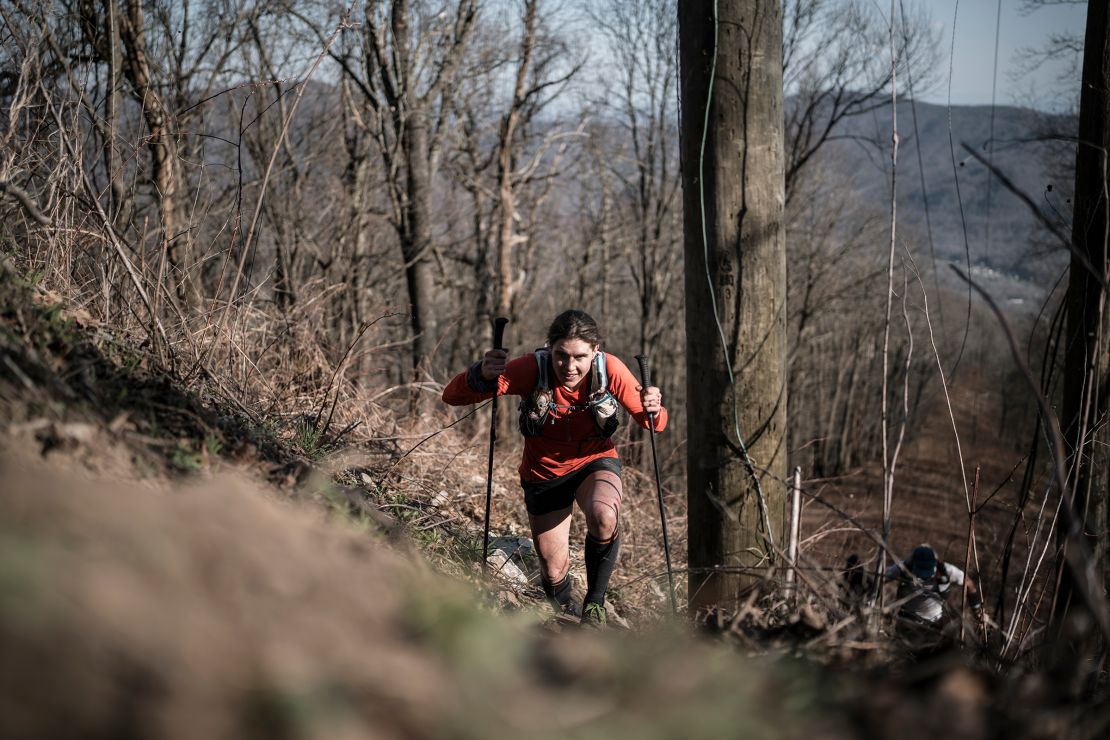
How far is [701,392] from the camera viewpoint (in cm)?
336

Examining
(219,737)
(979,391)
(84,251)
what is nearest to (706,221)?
(219,737)

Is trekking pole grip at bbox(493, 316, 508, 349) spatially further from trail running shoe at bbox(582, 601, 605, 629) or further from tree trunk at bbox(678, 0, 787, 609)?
trail running shoe at bbox(582, 601, 605, 629)

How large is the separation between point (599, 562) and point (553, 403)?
998 millimetres

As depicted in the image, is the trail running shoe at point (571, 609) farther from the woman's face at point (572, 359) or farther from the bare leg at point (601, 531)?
the woman's face at point (572, 359)

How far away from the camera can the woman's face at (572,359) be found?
4453 mm

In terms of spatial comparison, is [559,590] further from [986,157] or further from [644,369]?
[986,157]

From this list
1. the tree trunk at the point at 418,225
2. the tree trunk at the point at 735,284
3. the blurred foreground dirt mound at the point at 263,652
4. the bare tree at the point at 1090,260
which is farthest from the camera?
the tree trunk at the point at 418,225

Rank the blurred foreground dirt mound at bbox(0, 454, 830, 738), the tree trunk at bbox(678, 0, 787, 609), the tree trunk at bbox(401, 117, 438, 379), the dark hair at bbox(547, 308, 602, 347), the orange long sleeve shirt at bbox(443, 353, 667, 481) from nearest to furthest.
A: the blurred foreground dirt mound at bbox(0, 454, 830, 738)
the tree trunk at bbox(678, 0, 787, 609)
the dark hair at bbox(547, 308, 602, 347)
the orange long sleeve shirt at bbox(443, 353, 667, 481)
the tree trunk at bbox(401, 117, 438, 379)

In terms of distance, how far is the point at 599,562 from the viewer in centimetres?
452

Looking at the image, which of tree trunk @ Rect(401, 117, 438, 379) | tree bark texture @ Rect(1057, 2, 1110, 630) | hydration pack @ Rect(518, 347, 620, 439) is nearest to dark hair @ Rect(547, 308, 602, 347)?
hydration pack @ Rect(518, 347, 620, 439)

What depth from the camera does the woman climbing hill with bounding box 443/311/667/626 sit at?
4.51 meters

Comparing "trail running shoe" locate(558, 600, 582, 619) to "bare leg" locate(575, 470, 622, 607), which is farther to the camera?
"bare leg" locate(575, 470, 622, 607)

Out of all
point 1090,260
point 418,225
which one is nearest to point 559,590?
point 1090,260

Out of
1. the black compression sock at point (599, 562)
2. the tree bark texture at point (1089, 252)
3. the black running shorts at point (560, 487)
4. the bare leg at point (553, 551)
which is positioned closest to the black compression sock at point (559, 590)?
the bare leg at point (553, 551)
